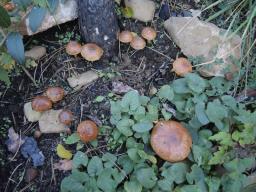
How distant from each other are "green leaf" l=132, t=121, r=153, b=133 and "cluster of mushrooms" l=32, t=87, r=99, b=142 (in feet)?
0.86

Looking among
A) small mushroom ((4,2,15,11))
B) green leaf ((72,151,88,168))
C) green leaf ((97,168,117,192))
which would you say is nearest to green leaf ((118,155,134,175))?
green leaf ((97,168,117,192))

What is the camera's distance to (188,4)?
2.92 metres

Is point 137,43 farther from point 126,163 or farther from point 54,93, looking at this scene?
point 126,163

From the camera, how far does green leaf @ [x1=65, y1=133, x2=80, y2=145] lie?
2.33m

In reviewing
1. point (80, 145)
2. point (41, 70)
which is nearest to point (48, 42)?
point (41, 70)

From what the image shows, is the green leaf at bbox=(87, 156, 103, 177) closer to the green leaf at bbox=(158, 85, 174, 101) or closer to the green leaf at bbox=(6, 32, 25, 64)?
the green leaf at bbox=(158, 85, 174, 101)

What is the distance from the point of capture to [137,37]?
2.66 metres

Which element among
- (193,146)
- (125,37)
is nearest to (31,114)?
(125,37)

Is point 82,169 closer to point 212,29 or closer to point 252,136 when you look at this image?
point 252,136

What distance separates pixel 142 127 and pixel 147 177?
0.31 meters

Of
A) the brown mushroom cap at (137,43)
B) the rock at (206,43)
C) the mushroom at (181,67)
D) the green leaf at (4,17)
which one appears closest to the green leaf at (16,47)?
the green leaf at (4,17)

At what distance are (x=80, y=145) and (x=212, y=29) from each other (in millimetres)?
1305

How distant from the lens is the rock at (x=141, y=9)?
2.78 metres

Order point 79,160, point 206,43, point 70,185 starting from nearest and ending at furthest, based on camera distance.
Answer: point 70,185 < point 79,160 < point 206,43
